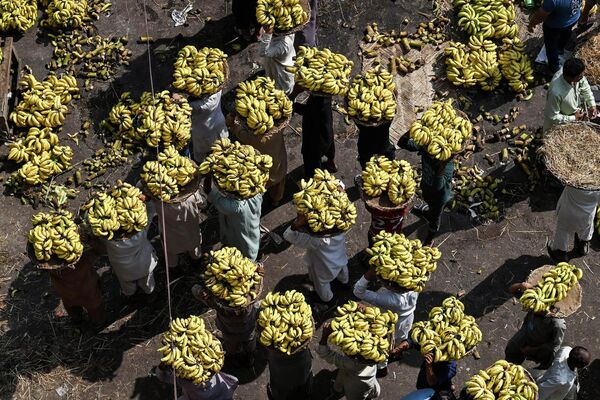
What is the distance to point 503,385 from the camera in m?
7.92

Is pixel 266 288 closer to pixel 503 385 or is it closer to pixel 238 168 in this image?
pixel 238 168

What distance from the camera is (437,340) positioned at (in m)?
8.27

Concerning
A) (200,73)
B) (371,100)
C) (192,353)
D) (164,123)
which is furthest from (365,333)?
(200,73)

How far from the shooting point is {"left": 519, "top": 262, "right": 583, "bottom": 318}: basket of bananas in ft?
28.1

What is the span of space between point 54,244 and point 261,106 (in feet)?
8.61

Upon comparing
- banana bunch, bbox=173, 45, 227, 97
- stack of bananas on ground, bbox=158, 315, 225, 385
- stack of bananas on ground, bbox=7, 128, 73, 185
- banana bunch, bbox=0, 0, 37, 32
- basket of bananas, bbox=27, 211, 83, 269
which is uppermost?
banana bunch, bbox=173, 45, 227, 97

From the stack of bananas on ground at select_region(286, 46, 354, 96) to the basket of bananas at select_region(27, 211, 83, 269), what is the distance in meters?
3.00

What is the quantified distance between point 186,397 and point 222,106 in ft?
14.5

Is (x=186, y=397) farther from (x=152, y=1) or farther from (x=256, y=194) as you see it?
(x=152, y=1)

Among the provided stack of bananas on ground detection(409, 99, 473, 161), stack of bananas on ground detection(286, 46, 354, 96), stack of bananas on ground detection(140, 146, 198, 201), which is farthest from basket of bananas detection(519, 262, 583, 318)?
stack of bananas on ground detection(140, 146, 198, 201)

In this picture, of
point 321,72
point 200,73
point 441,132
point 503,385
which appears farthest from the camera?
point 200,73

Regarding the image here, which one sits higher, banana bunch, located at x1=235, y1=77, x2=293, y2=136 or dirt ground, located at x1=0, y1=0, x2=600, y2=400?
banana bunch, located at x1=235, y1=77, x2=293, y2=136

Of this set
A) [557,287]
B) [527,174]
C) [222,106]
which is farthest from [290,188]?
[557,287]

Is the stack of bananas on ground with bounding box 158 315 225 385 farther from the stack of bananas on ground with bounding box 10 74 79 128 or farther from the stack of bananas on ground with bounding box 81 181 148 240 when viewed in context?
the stack of bananas on ground with bounding box 10 74 79 128
